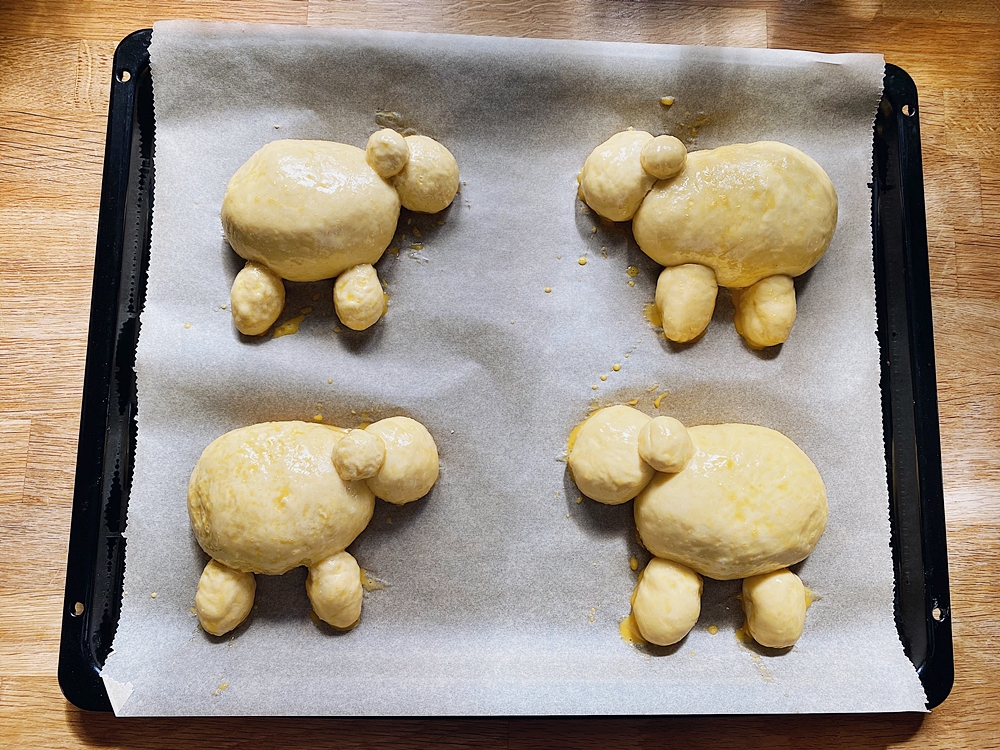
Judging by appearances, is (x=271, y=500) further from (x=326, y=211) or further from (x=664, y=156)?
(x=664, y=156)

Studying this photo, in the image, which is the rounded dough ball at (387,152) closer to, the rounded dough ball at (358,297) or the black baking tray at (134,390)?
the rounded dough ball at (358,297)

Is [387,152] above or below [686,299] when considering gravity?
above

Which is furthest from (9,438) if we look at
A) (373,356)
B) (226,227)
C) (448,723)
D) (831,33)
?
(831,33)

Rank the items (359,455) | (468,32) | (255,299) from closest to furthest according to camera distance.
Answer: (359,455) → (255,299) → (468,32)

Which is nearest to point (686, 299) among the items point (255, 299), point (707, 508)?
point (707, 508)

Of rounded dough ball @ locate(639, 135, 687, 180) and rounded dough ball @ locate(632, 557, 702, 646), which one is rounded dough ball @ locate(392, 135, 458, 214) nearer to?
rounded dough ball @ locate(639, 135, 687, 180)

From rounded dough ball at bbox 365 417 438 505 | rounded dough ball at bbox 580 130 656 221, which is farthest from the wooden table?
rounded dough ball at bbox 365 417 438 505
